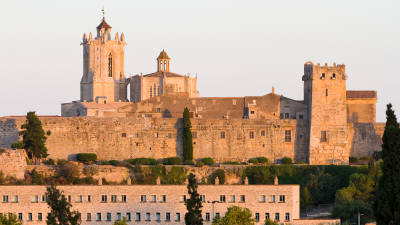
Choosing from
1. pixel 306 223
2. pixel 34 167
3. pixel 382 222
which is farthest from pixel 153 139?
pixel 382 222

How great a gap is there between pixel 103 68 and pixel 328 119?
2269cm

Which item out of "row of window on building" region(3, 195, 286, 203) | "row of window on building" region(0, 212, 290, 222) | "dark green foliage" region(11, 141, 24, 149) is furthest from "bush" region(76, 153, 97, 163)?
"row of window on building" region(0, 212, 290, 222)

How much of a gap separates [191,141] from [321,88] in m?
9.79

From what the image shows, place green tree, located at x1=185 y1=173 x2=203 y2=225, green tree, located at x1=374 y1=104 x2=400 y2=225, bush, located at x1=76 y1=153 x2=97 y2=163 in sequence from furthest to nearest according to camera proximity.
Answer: bush, located at x1=76 y1=153 x2=97 y2=163, green tree, located at x1=185 y1=173 x2=203 y2=225, green tree, located at x1=374 y1=104 x2=400 y2=225

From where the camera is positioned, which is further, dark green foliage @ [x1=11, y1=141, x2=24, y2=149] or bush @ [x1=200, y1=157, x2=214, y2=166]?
bush @ [x1=200, y1=157, x2=214, y2=166]

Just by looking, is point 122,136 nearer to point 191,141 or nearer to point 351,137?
point 191,141

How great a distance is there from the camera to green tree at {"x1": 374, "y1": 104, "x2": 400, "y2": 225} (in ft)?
191

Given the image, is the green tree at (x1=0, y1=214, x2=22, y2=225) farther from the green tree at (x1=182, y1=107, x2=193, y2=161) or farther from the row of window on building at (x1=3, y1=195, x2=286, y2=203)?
the green tree at (x1=182, y1=107, x2=193, y2=161)

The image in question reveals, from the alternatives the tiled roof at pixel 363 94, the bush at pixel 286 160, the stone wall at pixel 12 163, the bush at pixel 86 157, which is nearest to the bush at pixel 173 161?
the bush at pixel 86 157

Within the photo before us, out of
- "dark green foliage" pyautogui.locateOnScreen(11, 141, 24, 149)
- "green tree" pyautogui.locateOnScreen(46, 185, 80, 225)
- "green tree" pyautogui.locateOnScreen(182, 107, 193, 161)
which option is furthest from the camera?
"green tree" pyautogui.locateOnScreen(182, 107, 193, 161)

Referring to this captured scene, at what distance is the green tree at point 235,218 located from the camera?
7381 cm

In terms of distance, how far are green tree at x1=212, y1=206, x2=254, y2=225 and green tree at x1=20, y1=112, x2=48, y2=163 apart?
17.4 m

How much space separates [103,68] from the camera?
4087 inches

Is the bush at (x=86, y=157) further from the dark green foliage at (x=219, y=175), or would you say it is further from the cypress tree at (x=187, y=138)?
the dark green foliage at (x=219, y=175)
